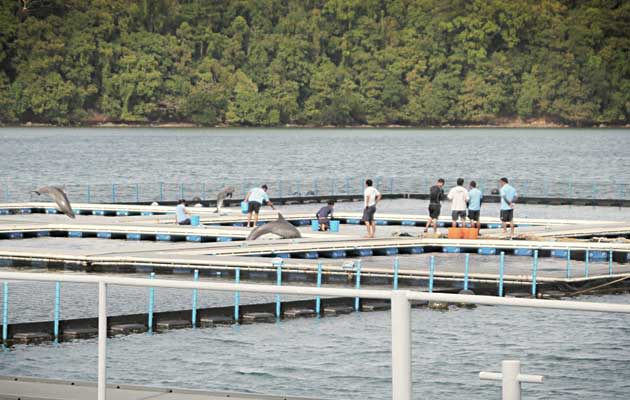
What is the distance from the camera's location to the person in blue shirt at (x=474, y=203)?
4238cm

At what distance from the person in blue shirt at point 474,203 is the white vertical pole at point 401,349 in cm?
3343

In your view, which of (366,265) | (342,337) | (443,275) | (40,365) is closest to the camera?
(342,337)

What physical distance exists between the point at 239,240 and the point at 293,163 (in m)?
111

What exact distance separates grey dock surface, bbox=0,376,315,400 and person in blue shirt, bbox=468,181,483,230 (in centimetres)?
3221

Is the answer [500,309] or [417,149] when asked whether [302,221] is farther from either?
[417,149]

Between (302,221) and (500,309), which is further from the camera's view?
(302,221)

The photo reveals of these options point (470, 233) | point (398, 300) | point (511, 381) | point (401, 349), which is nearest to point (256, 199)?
point (470, 233)

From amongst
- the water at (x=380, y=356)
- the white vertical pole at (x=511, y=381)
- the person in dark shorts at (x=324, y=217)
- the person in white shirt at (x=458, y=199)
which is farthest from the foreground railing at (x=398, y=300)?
the person in dark shorts at (x=324, y=217)

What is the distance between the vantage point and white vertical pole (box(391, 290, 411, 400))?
888cm

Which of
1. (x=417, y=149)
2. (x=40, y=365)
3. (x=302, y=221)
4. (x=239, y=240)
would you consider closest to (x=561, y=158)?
(x=417, y=149)

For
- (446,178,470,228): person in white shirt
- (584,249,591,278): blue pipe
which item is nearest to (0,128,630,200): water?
(446,178,470,228): person in white shirt

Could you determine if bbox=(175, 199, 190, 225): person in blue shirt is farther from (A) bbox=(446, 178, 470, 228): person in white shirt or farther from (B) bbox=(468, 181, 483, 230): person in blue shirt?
(B) bbox=(468, 181, 483, 230): person in blue shirt

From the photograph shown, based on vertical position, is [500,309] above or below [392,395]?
above

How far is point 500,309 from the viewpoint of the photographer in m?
8.91
